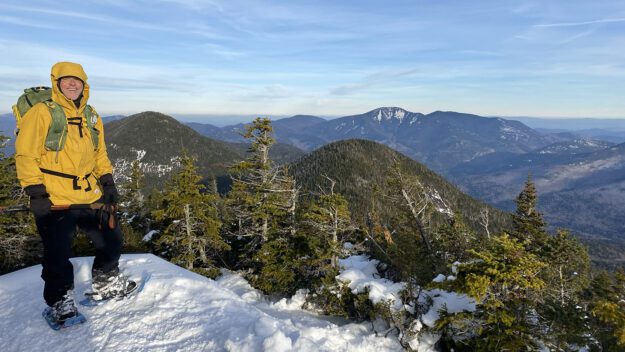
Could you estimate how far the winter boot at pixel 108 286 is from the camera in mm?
5695

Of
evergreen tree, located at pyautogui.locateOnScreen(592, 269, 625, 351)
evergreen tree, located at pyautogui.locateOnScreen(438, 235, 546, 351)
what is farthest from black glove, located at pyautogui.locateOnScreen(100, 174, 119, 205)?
evergreen tree, located at pyautogui.locateOnScreen(592, 269, 625, 351)

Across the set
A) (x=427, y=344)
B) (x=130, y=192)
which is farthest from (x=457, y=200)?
(x=427, y=344)

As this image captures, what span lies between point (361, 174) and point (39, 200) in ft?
527

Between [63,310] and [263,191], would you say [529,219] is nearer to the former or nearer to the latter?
[263,191]

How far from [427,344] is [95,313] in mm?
9989

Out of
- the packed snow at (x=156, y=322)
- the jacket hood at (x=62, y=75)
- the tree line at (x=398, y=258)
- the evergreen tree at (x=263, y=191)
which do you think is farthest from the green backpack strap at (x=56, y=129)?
the evergreen tree at (x=263, y=191)

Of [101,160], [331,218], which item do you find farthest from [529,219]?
[101,160]

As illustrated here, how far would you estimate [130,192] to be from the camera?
36656mm

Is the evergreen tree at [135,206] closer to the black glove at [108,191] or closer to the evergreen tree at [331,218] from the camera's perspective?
the evergreen tree at [331,218]

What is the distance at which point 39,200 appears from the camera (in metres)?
4.50

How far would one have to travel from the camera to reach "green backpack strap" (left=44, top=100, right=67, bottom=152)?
464cm

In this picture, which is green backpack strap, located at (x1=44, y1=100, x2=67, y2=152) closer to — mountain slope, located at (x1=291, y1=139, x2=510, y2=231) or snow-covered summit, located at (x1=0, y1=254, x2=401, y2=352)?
snow-covered summit, located at (x1=0, y1=254, x2=401, y2=352)

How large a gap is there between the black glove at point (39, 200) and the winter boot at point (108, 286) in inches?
62.7

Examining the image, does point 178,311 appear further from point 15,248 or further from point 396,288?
point 15,248
